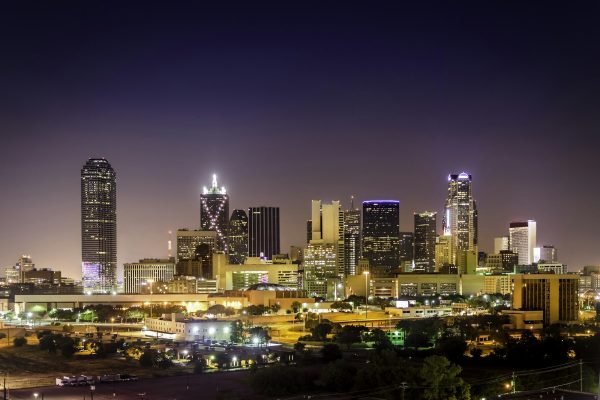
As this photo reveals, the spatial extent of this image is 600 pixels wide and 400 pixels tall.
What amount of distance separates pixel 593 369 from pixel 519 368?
2075 mm

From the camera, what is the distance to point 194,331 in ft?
106

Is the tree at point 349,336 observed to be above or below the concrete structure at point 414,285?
above

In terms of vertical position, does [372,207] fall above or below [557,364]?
above

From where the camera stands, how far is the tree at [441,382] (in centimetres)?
1803

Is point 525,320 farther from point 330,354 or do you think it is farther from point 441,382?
point 441,382

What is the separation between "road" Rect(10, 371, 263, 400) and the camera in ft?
60.8

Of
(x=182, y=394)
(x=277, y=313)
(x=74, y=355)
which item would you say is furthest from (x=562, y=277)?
(x=182, y=394)

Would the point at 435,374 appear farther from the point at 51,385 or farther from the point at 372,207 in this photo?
the point at 372,207

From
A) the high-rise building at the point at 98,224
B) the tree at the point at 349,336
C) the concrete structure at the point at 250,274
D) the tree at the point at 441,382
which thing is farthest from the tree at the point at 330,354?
the high-rise building at the point at 98,224

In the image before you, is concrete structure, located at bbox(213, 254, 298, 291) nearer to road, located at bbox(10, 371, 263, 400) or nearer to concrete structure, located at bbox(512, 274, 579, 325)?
concrete structure, located at bbox(512, 274, 579, 325)

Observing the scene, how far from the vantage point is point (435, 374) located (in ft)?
60.2

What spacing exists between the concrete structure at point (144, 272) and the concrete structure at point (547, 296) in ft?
126

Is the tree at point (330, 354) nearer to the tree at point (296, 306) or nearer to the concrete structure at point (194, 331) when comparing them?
the concrete structure at point (194, 331)

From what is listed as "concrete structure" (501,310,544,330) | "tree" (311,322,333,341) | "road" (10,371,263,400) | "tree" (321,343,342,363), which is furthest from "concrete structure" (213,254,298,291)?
"road" (10,371,263,400)
